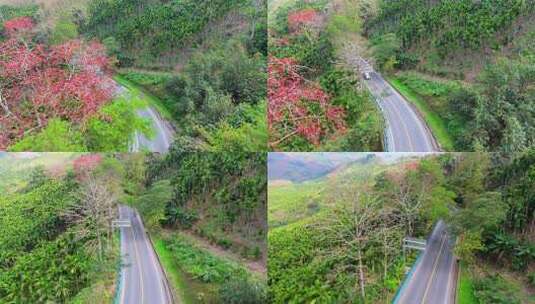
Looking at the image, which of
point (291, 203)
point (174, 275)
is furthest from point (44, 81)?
point (291, 203)

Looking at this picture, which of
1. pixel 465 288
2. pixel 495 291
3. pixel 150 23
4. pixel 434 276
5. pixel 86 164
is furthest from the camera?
pixel 150 23

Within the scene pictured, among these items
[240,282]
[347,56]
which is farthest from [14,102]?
[347,56]

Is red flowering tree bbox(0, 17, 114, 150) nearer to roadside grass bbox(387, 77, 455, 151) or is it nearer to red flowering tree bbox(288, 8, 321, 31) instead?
red flowering tree bbox(288, 8, 321, 31)

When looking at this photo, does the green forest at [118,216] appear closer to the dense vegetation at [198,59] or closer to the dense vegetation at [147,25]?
the dense vegetation at [198,59]

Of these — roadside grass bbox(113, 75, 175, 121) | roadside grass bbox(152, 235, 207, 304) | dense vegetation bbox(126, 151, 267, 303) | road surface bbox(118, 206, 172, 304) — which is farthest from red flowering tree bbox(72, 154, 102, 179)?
roadside grass bbox(152, 235, 207, 304)

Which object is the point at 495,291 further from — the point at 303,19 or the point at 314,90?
the point at 303,19

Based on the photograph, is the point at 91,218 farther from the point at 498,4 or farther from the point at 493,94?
the point at 498,4

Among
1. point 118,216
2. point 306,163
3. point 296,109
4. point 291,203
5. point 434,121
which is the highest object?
point 296,109
